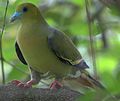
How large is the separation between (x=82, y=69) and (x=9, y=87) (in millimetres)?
668

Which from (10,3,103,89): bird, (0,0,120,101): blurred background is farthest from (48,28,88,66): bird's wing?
(0,0,120,101): blurred background

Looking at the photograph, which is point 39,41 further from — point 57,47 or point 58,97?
point 58,97

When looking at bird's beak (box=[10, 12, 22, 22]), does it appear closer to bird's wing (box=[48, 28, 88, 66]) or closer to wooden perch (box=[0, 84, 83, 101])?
bird's wing (box=[48, 28, 88, 66])

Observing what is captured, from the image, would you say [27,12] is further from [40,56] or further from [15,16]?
[40,56]

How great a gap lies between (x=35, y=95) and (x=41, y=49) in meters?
0.46

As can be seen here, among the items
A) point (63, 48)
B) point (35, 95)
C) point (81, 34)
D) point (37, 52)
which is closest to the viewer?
point (35, 95)

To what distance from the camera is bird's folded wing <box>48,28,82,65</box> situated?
2084 mm

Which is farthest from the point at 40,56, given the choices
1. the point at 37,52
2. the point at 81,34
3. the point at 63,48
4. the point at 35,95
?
the point at 81,34

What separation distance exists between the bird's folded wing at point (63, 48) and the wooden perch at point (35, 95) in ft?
1.56

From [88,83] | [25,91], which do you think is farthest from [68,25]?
[25,91]

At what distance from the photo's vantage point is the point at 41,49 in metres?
1.99

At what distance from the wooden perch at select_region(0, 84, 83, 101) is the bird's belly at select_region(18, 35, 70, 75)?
371 mm

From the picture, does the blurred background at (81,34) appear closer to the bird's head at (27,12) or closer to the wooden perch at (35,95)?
the bird's head at (27,12)

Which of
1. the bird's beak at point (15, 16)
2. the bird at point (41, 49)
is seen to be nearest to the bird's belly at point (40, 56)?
the bird at point (41, 49)
